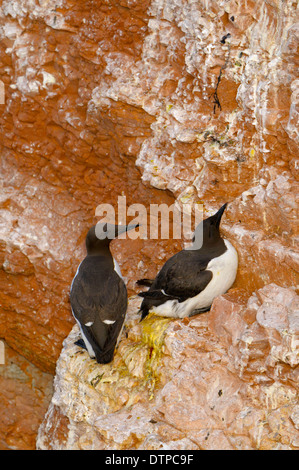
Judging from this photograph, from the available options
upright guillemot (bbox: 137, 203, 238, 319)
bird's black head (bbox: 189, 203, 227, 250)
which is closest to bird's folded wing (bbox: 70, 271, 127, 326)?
upright guillemot (bbox: 137, 203, 238, 319)

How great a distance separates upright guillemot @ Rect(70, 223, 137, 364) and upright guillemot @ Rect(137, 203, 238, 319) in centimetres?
29

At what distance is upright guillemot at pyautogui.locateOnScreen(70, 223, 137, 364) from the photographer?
492cm

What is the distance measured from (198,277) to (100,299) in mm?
813

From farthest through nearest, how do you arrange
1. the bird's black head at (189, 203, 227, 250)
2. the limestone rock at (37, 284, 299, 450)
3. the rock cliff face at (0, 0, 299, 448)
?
the bird's black head at (189, 203, 227, 250), the rock cliff face at (0, 0, 299, 448), the limestone rock at (37, 284, 299, 450)

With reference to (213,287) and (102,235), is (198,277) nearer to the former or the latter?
(213,287)

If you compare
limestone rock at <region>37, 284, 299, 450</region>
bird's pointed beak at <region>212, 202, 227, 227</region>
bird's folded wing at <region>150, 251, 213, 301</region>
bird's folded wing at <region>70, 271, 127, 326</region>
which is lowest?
limestone rock at <region>37, 284, 299, 450</region>

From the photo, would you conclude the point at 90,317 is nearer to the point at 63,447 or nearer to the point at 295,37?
the point at 63,447

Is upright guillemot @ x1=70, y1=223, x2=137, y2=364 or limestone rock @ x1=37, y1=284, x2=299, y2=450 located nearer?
limestone rock @ x1=37, y1=284, x2=299, y2=450

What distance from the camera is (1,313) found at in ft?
24.4

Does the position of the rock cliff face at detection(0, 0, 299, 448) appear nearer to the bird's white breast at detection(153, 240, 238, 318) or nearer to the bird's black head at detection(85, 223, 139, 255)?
the bird's white breast at detection(153, 240, 238, 318)

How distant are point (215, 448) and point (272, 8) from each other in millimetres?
3177

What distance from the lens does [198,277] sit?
499 centimetres

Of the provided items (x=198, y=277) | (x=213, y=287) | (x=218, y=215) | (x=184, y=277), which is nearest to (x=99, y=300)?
(x=184, y=277)

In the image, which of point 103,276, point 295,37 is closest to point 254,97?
point 295,37
